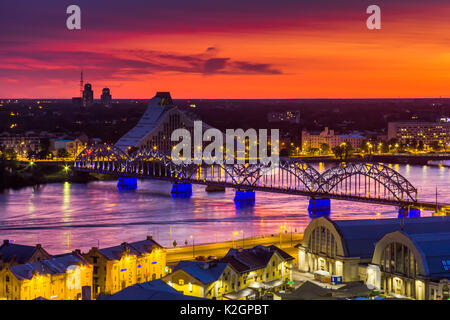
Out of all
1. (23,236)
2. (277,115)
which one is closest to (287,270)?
(23,236)

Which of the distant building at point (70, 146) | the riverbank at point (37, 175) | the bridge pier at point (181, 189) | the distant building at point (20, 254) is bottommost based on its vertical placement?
the distant building at point (20, 254)

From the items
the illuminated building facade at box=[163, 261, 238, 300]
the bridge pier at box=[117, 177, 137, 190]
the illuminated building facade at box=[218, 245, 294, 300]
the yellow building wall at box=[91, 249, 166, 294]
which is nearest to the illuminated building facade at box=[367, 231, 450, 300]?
the illuminated building facade at box=[218, 245, 294, 300]

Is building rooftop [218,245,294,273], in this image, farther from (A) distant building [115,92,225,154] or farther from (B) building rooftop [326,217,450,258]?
(A) distant building [115,92,225,154]

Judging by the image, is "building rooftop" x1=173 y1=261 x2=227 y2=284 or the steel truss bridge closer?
"building rooftop" x1=173 y1=261 x2=227 y2=284

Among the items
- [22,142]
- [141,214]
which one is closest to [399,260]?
[141,214]

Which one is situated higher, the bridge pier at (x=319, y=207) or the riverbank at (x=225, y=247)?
the bridge pier at (x=319, y=207)

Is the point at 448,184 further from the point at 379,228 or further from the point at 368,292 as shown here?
the point at 368,292

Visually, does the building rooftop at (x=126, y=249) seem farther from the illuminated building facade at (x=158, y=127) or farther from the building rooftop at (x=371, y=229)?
the illuminated building facade at (x=158, y=127)

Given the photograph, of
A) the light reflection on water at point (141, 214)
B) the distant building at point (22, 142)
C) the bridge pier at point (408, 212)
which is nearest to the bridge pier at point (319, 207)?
the light reflection on water at point (141, 214)
